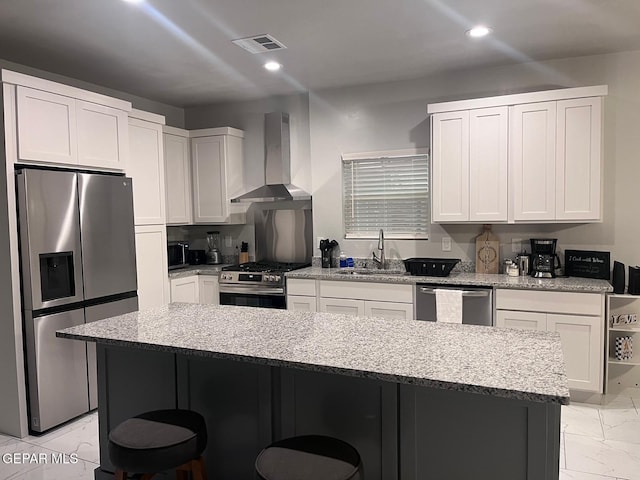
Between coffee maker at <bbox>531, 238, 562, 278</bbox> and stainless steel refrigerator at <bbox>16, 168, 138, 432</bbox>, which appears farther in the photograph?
coffee maker at <bbox>531, 238, 562, 278</bbox>

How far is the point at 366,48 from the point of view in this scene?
11.8 ft

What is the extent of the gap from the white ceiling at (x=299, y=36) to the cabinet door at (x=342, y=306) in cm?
203

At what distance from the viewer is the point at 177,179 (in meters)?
5.00

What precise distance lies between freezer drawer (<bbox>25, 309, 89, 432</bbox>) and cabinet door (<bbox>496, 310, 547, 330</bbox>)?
3144 mm

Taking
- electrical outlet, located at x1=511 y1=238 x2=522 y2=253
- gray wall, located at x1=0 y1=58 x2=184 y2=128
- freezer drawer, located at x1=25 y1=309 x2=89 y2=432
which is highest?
gray wall, located at x1=0 y1=58 x2=184 y2=128

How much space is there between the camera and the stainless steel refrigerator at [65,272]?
10.3 feet

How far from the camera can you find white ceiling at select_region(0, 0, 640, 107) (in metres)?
2.86

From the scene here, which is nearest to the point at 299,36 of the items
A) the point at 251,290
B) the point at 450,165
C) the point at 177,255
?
the point at 450,165

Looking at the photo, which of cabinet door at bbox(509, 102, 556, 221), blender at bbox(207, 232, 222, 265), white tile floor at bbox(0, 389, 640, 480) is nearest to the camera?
white tile floor at bbox(0, 389, 640, 480)

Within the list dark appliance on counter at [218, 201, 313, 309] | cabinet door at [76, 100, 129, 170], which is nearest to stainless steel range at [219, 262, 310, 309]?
dark appliance on counter at [218, 201, 313, 309]

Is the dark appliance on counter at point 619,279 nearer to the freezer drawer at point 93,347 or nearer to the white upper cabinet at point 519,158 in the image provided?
the white upper cabinet at point 519,158

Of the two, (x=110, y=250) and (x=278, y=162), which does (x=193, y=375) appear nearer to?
(x=110, y=250)

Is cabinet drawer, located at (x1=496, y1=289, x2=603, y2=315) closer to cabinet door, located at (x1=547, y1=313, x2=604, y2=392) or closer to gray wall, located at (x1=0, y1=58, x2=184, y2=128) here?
cabinet door, located at (x1=547, y1=313, x2=604, y2=392)

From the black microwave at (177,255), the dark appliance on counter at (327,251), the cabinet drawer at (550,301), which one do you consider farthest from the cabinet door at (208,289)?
the cabinet drawer at (550,301)
